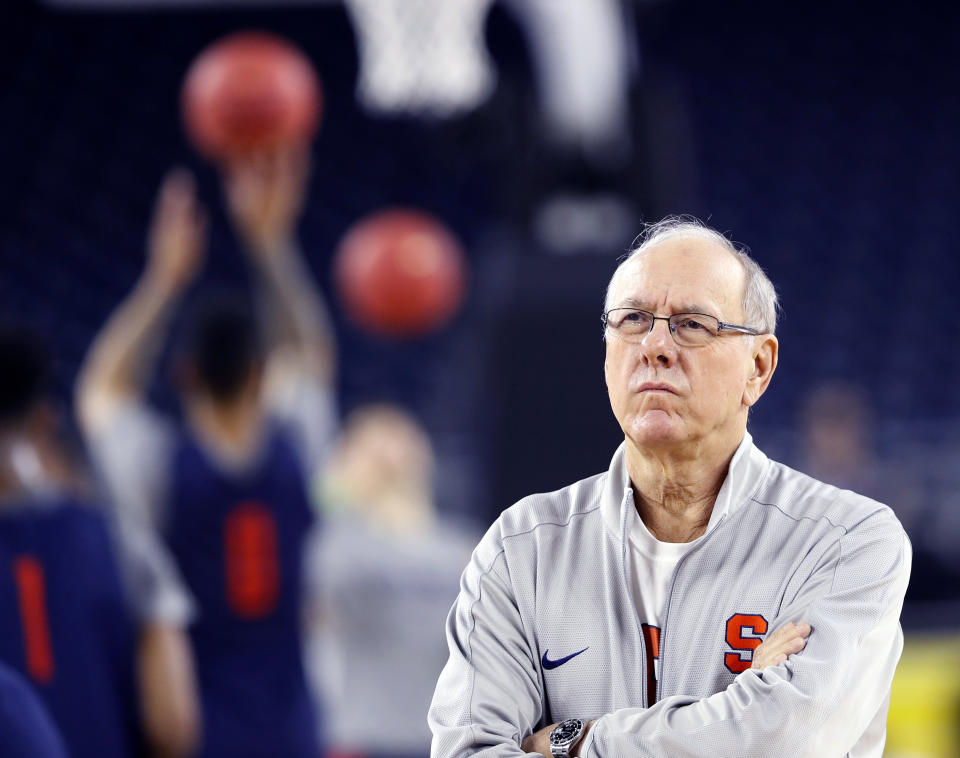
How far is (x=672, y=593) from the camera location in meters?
1.69

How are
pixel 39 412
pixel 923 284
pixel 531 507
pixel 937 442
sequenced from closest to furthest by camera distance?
pixel 531 507
pixel 39 412
pixel 937 442
pixel 923 284

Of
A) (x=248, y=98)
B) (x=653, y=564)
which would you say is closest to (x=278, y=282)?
(x=248, y=98)

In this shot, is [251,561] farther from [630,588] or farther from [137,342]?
[630,588]

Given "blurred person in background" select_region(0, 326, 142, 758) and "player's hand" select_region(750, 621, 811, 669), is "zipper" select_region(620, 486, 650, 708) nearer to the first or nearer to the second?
"player's hand" select_region(750, 621, 811, 669)

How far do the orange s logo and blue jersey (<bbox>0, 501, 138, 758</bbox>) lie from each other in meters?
1.74

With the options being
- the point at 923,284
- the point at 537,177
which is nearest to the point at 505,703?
the point at 537,177

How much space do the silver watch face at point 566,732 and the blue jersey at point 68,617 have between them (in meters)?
1.61

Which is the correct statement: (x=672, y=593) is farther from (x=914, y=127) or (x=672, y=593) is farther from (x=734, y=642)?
(x=914, y=127)

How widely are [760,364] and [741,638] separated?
35cm

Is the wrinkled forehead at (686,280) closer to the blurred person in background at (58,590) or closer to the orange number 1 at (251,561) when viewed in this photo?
the blurred person in background at (58,590)

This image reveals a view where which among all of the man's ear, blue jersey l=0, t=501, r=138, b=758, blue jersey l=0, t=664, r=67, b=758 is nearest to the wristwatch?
the man's ear

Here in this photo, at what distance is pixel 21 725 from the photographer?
1.76 meters

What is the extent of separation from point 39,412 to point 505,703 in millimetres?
1575

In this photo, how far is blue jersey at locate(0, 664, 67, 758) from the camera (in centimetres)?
174
